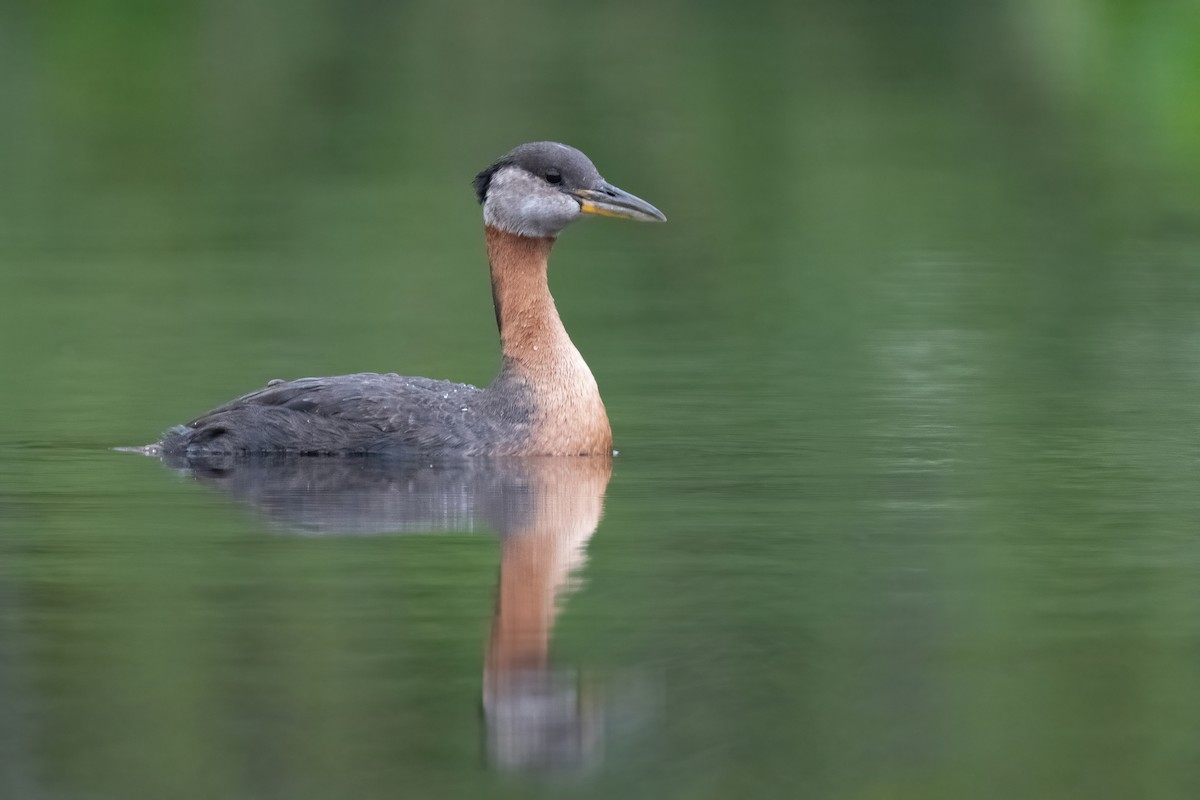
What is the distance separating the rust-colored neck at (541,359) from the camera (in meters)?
11.8

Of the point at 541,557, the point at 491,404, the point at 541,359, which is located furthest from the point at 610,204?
the point at 541,557

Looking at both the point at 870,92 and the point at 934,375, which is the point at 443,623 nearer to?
the point at 934,375

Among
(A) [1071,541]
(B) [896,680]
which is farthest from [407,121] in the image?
(B) [896,680]

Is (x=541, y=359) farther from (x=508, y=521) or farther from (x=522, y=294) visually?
(x=508, y=521)

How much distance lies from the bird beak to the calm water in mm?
1123

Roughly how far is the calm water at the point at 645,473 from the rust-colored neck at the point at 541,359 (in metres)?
0.27

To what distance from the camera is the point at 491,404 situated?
1191 centimetres

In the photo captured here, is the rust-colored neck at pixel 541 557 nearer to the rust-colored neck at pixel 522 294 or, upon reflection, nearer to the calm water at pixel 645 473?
the calm water at pixel 645 473

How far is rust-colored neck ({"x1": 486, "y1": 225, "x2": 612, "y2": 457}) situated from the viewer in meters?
11.8

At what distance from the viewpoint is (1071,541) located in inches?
372

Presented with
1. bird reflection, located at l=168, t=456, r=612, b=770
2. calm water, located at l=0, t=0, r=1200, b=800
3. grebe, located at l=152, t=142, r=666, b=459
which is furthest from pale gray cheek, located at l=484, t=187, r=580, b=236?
bird reflection, located at l=168, t=456, r=612, b=770

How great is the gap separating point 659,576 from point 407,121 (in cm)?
1959

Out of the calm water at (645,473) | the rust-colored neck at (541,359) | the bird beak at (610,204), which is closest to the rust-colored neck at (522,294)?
the rust-colored neck at (541,359)

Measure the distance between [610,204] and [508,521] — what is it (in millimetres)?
2470
